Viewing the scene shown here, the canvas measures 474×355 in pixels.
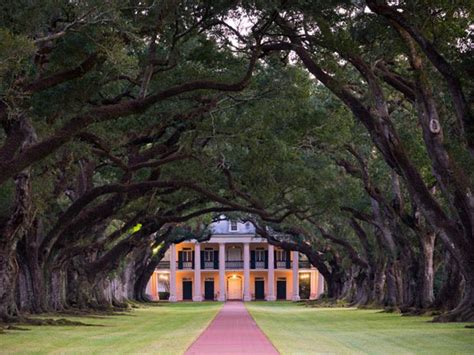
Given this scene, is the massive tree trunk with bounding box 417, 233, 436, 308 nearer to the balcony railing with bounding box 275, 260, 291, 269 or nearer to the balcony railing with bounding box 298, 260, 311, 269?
the balcony railing with bounding box 275, 260, 291, 269

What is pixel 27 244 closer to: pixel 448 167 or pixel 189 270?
pixel 448 167

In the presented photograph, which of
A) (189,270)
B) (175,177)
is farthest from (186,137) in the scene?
(189,270)

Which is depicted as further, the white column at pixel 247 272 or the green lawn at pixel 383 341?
the white column at pixel 247 272

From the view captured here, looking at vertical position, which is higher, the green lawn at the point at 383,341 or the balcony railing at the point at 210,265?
the balcony railing at the point at 210,265

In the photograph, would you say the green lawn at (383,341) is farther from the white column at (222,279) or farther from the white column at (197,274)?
the white column at (197,274)

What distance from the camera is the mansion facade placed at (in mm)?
93188

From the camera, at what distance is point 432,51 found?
1719 centimetres

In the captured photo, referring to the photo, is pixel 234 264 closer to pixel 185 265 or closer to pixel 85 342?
pixel 185 265

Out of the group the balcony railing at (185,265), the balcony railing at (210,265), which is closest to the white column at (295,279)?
the balcony railing at (210,265)

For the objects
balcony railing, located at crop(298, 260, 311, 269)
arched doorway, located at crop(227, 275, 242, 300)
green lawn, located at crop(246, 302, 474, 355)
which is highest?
balcony railing, located at crop(298, 260, 311, 269)

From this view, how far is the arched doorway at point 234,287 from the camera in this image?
95125mm

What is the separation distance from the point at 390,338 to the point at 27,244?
630 inches

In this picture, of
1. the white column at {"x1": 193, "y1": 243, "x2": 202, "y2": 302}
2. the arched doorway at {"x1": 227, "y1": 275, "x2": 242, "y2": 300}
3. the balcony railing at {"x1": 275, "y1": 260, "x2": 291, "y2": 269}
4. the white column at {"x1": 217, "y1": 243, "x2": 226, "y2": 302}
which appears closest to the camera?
the white column at {"x1": 217, "y1": 243, "x2": 226, "y2": 302}

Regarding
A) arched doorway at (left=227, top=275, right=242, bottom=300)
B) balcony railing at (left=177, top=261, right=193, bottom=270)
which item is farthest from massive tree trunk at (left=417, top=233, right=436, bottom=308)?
balcony railing at (left=177, top=261, right=193, bottom=270)
